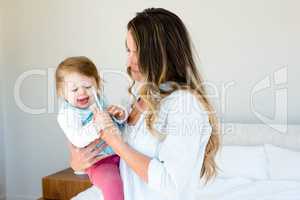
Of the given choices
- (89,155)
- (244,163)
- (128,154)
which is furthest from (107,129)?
(244,163)

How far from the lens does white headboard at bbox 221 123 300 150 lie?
9.01 ft

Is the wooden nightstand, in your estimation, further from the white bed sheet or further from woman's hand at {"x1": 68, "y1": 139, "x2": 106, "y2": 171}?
woman's hand at {"x1": 68, "y1": 139, "x2": 106, "y2": 171}

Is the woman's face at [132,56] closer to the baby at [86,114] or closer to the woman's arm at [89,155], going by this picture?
the baby at [86,114]

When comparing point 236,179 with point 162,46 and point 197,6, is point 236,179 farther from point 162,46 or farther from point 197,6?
point 162,46

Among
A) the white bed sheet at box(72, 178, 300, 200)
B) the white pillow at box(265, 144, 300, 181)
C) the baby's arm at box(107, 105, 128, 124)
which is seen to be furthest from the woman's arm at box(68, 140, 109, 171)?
the white pillow at box(265, 144, 300, 181)

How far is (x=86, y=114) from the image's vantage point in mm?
1481

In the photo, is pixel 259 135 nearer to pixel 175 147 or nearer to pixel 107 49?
pixel 107 49

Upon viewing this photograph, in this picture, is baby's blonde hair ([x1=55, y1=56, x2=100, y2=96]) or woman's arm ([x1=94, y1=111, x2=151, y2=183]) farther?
baby's blonde hair ([x1=55, y1=56, x2=100, y2=96])

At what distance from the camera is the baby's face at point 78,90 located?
5.01 feet

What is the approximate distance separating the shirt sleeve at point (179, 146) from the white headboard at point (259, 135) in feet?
5.69

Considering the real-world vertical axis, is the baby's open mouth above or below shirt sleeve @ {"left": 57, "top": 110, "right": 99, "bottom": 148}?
above

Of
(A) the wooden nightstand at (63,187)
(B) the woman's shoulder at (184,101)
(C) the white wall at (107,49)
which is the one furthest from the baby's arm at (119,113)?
(C) the white wall at (107,49)

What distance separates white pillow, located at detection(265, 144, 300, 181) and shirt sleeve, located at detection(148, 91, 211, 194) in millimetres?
1565

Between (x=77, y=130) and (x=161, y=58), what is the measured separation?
446 mm
